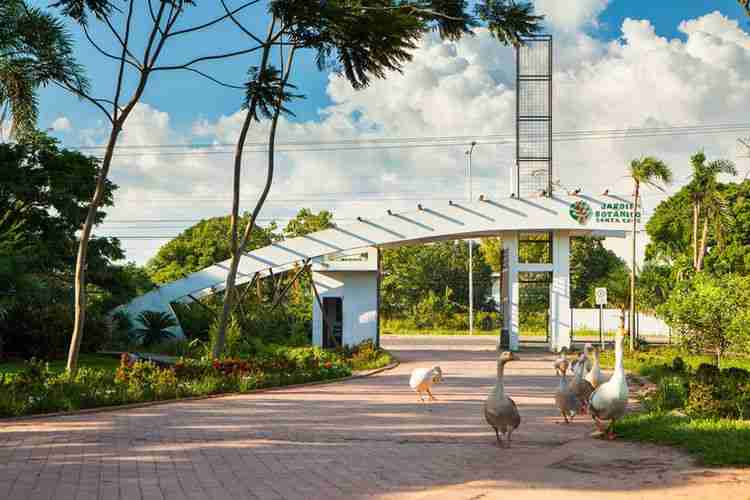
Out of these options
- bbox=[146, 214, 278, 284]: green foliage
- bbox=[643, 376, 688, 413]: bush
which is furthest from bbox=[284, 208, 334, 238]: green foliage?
bbox=[643, 376, 688, 413]: bush

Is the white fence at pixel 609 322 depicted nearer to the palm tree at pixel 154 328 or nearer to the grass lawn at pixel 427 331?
the grass lawn at pixel 427 331

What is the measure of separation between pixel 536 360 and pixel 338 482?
1945cm

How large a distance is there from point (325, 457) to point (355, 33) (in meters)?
10.9

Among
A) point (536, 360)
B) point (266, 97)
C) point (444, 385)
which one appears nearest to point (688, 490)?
point (444, 385)

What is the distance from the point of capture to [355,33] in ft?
55.7

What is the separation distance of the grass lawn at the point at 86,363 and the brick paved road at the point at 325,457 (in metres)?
8.94

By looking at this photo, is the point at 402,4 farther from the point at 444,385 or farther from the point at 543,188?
the point at 543,188

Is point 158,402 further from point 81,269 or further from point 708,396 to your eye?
point 708,396

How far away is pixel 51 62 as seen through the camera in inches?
609

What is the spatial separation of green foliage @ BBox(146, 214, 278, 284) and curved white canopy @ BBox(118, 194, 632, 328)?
19527 mm

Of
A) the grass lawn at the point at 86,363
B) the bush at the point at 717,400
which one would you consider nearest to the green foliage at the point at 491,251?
the grass lawn at the point at 86,363

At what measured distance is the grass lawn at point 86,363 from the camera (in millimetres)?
20444

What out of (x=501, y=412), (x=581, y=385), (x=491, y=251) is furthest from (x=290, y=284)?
(x=491, y=251)

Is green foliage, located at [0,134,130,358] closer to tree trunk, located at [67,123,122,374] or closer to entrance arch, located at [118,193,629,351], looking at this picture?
entrance arch, located at [118,193,629,351]
